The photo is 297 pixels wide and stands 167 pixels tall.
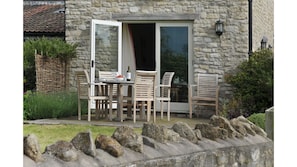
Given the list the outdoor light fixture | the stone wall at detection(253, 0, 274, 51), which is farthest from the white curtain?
the stone wall at detection(253, 0, 274, 51)

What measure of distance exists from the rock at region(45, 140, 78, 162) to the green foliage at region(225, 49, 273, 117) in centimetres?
657

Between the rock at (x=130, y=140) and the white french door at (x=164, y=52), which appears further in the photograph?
Answer: the white french door at (x=164, y=52)

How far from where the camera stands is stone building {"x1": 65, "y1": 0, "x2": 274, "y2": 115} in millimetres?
10008

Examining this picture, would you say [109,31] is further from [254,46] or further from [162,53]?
[254,46]

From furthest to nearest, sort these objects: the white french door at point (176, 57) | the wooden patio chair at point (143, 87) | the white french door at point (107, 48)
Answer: the white french door at point (176, 57) < the white french door at point (107, 48) < the wooden patio chair at point (143, 87)

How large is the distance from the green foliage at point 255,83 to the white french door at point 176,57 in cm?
128

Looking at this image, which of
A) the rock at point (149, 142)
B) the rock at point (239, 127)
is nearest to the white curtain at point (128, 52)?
the rock at point (239, 127)

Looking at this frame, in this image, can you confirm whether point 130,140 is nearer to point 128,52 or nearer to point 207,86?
point 207,86

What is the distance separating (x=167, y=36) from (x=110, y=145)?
25.4 ft

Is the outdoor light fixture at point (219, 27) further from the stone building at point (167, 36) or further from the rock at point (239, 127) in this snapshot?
the rock at point (239, 127)

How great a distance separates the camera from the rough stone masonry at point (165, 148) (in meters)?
2.71
